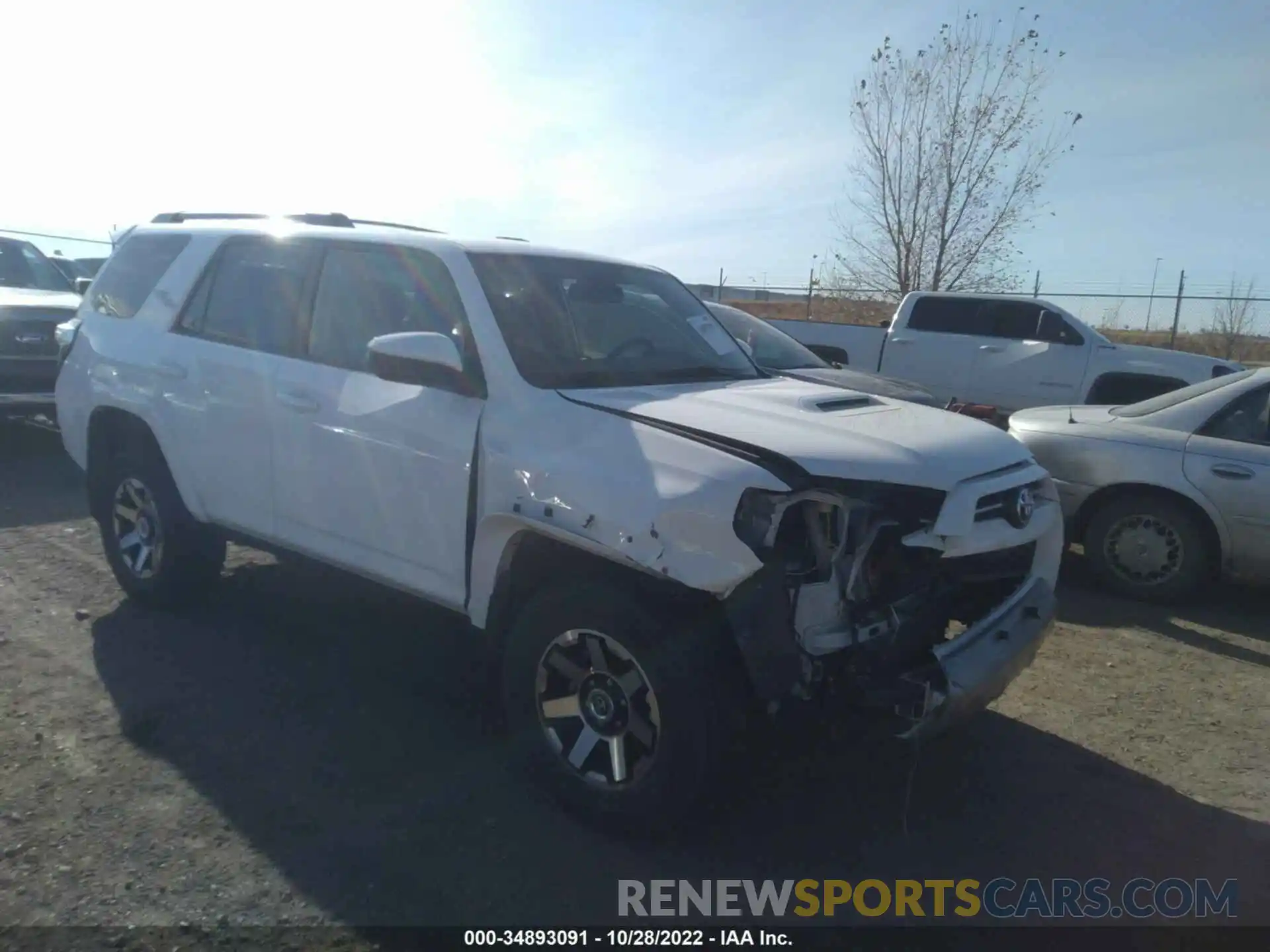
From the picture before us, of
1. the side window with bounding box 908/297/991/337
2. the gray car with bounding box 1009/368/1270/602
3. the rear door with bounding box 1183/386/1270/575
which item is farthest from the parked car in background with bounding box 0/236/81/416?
the side window with bounding box 908/297/991/337

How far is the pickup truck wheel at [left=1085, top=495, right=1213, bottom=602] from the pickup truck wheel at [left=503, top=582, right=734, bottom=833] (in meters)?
4.44

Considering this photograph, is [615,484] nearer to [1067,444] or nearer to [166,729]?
[166,729]

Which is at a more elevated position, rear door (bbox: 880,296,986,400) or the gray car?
rear door (bbox: 880,296,986,400)

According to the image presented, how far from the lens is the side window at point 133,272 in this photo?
536 cm

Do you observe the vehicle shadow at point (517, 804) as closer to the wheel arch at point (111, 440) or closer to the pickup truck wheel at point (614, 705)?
the pickup truck wheel at point (614, 705)

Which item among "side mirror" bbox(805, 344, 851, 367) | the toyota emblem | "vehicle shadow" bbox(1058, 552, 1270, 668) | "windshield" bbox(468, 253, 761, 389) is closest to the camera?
the toyota emblem

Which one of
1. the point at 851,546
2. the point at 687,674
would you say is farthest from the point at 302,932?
the point at 851,546

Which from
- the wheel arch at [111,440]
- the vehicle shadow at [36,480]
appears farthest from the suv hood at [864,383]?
the vehicle shadow at [36,480]

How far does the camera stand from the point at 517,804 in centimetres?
362

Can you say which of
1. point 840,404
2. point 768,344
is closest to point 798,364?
point 768,344

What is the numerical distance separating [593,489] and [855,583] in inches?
34.7

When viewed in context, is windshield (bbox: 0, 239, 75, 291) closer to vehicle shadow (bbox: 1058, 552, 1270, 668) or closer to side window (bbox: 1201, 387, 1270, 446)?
vehicle shadow (bbox: 1058, 552, 1270, 668)

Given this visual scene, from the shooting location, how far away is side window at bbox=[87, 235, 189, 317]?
5355 millimetres

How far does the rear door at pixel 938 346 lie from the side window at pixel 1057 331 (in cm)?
70
